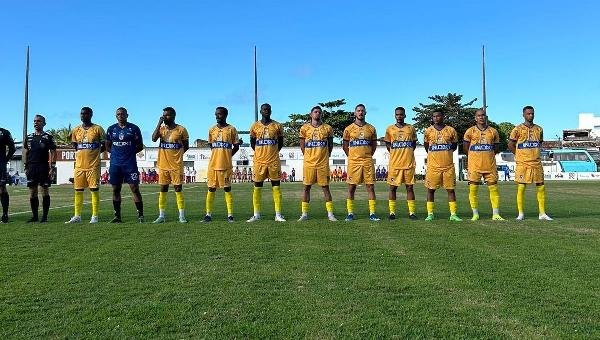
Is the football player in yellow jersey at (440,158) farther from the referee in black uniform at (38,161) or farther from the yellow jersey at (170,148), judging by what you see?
the referee in black uniform at (38,161)

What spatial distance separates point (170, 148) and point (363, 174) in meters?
4.00

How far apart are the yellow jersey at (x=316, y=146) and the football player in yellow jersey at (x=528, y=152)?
3.90 metres

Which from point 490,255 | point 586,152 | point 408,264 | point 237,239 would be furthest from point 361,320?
point 586,152

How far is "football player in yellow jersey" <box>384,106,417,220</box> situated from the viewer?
11711 millimetres

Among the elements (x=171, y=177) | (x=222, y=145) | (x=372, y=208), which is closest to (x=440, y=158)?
(x=372, y=208)

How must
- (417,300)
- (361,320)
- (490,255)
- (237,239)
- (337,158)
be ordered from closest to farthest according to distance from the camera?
(361,320)
(417,300)
(490,255)
(237,239)
(337,158)

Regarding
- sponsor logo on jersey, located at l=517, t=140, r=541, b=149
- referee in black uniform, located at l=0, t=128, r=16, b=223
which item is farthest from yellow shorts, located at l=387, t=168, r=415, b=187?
referee in black uniform, located at l=0, t=128, r=16, b=223

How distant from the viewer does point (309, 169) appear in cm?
1148

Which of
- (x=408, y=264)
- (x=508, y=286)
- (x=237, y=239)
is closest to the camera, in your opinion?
(x=508, y=286)

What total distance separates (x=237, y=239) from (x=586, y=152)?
203ft

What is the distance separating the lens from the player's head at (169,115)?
11.3 meters

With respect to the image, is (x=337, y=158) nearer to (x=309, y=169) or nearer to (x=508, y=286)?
(x=309, y=169)

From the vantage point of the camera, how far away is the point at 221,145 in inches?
450

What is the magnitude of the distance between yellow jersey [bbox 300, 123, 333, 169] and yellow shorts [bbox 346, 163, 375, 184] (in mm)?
609
